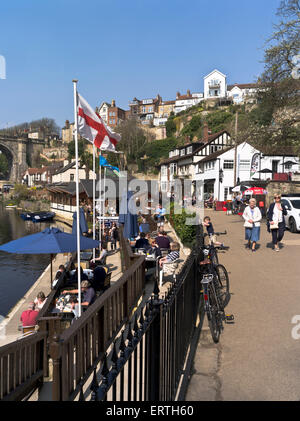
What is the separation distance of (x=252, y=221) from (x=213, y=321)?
7.88 meters

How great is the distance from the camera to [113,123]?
424 feet

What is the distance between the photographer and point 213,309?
5930 millimetres

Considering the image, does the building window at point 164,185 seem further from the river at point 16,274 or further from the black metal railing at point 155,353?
the black metal railing at point 155,353

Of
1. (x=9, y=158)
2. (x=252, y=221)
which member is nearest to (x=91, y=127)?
(x=252, y=221)

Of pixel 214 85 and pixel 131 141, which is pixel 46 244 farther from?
pixel 214 85

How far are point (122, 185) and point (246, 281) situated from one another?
33.2 metres

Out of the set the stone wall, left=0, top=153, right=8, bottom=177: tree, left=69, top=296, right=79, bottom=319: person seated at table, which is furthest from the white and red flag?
left=0, top=153, right=8, bottom=177: tree

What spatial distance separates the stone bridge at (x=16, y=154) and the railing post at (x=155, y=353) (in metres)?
142

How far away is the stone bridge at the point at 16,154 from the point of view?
139 metres

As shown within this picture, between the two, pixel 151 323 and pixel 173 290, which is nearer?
pixel 151 323

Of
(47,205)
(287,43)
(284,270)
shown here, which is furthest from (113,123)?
(284,270)
